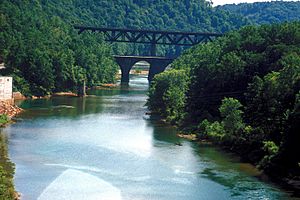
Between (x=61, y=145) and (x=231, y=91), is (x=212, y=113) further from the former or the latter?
(x=61, y=145)

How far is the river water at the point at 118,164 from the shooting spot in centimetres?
5282

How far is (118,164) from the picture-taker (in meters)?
62.5

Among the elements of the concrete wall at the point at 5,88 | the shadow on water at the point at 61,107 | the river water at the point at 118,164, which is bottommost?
the river water at the point at 118,164

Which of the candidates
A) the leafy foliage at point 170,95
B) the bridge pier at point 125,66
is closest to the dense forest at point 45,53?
the bridge pier at point 125,66

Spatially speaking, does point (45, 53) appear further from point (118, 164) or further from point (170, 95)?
point (118, 164)

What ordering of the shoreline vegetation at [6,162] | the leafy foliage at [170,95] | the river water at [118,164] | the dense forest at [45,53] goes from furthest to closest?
the dense forest at [45,53], the leafy foliage at [170,95], the river water at [118,164], the shoreline vegetation at [6,162]

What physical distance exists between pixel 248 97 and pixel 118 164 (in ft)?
59.0

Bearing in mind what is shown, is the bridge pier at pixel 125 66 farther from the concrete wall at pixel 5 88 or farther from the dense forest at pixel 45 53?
the concrete wall at pixel 5 88

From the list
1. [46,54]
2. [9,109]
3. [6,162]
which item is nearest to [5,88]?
[9,109]

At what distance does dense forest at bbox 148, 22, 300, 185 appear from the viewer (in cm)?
6216

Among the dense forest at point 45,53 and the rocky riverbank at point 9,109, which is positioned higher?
the dense forest at point 45,53

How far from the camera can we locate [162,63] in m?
179

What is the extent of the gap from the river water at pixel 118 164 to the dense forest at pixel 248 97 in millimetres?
2379

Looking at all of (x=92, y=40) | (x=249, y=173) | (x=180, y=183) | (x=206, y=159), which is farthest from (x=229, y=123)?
(x=92, y=40)
